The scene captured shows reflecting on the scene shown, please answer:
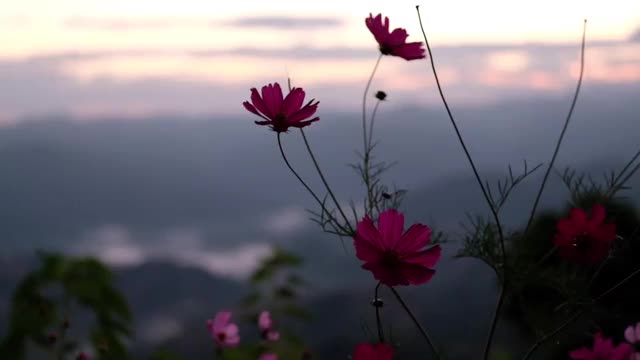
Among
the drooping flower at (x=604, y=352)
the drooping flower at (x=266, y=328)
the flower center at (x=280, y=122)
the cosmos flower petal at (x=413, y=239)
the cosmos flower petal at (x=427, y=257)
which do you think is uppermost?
the flower center at (x=280, y=122)

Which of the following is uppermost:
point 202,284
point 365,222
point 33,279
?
point 365,222

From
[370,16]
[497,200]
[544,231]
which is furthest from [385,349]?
[544,231]

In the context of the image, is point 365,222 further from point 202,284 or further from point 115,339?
point 202,284

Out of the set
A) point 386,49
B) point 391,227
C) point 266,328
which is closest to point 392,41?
point 386,49

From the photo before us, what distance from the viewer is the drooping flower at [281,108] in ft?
3.88

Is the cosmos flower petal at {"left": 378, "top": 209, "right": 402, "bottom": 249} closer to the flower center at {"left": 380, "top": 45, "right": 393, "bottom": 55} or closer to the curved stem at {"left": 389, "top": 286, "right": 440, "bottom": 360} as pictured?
the curved stem at {"left": 389, "top": 286, "right": 440, "bottom": 360}

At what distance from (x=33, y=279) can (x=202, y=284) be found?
3.92 feet

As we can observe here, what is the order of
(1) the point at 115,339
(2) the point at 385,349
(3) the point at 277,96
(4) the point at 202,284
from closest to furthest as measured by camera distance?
(2) the point at 385,349
(3) the point at 277,96
(1) the point at 115,339
(4) the point at 202,284

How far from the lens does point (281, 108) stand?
1190mm

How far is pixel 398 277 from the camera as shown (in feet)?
3.47

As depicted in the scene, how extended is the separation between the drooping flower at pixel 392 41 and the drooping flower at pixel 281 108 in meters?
0.19

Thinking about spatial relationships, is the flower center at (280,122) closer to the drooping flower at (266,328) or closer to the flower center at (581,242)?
the flower center at (581,242)

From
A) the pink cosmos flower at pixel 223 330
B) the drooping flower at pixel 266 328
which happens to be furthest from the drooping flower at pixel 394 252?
the drooping flower at pixel 266 328

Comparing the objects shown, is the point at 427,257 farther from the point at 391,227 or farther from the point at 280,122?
the point at 280,122
